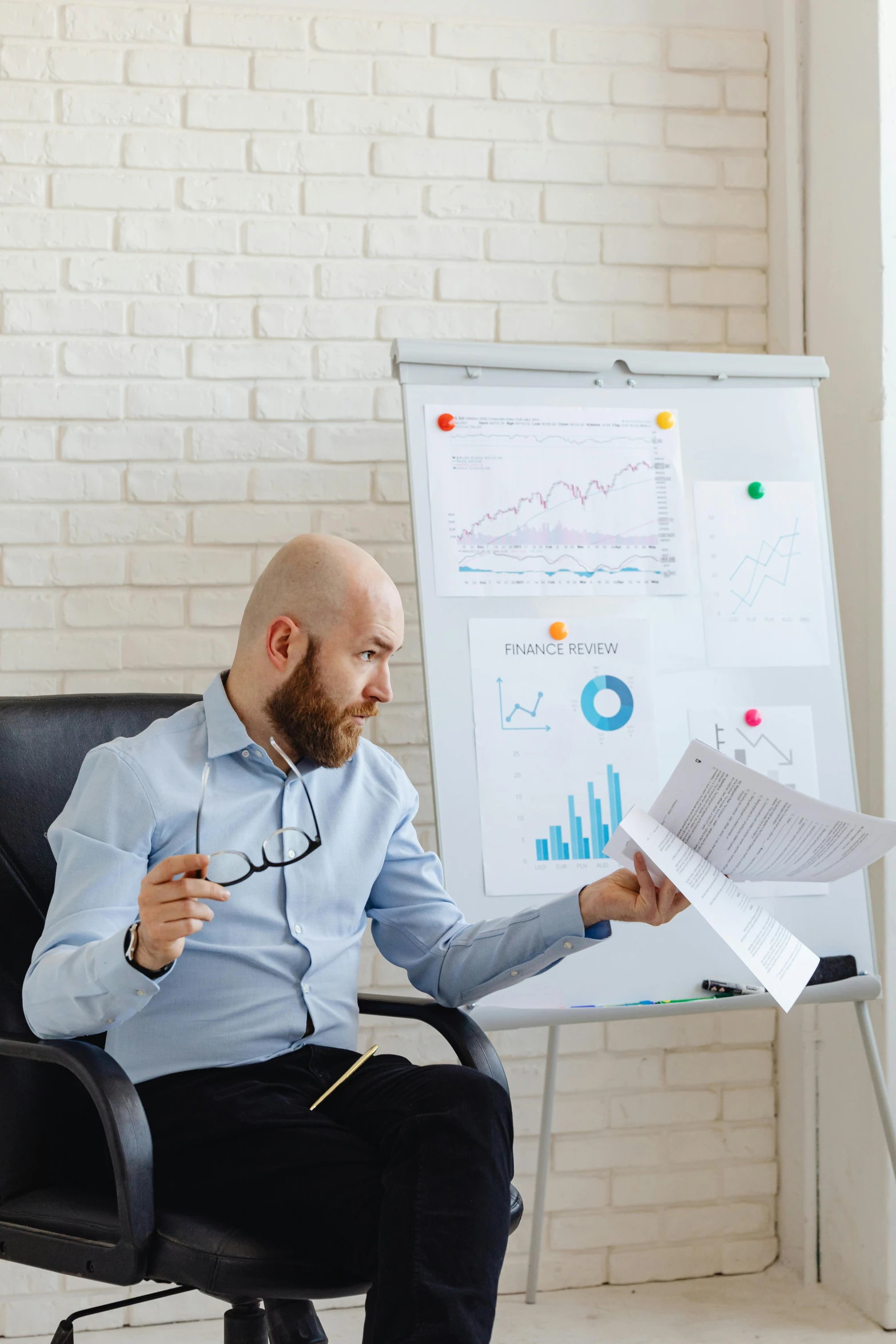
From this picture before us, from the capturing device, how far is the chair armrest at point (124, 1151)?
1291 mm

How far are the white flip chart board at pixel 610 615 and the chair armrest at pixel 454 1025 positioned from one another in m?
0.30

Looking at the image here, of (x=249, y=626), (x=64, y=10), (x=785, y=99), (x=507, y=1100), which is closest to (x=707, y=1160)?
(x=507, y=1100)

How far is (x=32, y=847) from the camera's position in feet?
5.30

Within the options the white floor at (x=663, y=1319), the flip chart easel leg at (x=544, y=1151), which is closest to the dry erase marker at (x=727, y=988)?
the flip chart easel leg at (x=544, y=1151)

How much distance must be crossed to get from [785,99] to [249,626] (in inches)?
67.8

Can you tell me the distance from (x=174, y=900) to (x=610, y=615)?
3.50 ft

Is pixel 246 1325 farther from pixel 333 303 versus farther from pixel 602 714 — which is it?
pixel 333 303

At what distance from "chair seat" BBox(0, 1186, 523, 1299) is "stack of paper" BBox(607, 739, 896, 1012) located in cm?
54

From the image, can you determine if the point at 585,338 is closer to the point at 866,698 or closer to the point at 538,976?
the point at 866,698

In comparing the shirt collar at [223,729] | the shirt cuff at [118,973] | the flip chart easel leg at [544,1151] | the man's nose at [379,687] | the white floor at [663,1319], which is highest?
the man's nose at [379,687]

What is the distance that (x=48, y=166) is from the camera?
2.35 metres

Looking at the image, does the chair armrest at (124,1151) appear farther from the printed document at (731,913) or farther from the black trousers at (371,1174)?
the printed document at (731,913)

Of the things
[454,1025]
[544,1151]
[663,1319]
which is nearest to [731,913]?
[454,1025]

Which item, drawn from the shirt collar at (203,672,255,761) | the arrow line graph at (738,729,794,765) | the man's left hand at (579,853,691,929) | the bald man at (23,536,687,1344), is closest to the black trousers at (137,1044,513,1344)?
the bald man at (23,536,687,1344)
